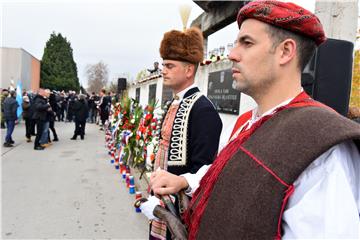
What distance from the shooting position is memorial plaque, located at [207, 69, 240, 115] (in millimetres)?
3801

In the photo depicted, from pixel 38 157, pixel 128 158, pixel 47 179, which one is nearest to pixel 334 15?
pixel 128 158

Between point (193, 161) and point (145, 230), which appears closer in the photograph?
point (193, 161)

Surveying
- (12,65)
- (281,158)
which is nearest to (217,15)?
(281,158)

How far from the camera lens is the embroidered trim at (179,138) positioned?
208 centimetres

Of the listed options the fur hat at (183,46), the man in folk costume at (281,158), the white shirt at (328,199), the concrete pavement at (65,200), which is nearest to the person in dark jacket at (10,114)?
the concrete pavement at (65,200)

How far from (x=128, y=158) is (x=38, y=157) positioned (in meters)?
3.53

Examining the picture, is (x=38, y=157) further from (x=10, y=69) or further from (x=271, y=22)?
(x=10, y=69)

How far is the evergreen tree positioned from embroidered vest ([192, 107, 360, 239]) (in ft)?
144

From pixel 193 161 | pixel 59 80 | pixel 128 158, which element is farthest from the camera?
pixel 59 80

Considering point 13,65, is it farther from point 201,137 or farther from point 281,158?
point 281,158

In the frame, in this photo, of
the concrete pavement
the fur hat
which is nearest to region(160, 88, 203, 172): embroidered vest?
the fur hat

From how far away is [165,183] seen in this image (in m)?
1.40

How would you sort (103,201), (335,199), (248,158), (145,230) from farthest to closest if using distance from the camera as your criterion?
(103,201) < (145,230) < (248,158) < (335,199)

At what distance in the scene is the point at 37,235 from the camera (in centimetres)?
347
